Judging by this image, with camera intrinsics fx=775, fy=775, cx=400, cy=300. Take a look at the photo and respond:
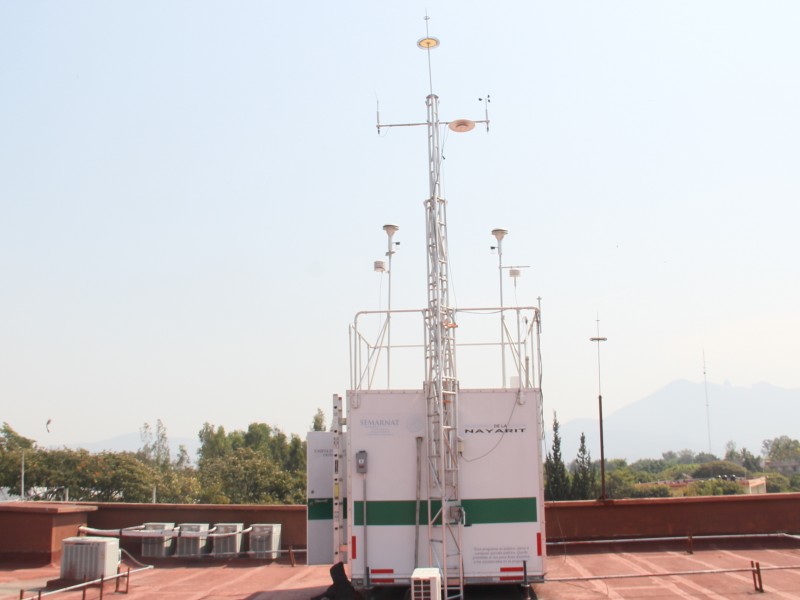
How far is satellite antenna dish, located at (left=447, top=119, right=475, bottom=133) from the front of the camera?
1377 centimetres

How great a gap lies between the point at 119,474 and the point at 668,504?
5519 cm

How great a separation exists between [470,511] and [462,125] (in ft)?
21.8

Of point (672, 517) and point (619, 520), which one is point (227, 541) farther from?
point (672, 517)

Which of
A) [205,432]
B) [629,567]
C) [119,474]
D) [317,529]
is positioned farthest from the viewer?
[205,432]

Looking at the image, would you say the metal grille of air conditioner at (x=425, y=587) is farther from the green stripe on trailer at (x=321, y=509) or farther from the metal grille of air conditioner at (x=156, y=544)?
the metal grille of air conditioner at (x=156, y=544)

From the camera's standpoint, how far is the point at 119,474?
63.7 metres

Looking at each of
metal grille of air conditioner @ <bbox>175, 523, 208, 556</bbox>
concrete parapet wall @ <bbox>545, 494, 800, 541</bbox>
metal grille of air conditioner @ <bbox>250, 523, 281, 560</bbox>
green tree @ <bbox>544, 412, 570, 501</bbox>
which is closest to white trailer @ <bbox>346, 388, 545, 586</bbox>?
concrete parapet wall @ <bbox>545, 494, 800, 541</bbox>

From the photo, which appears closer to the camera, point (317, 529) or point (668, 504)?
point (317, 529)

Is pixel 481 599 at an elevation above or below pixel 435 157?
below

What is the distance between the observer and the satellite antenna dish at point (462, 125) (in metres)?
13.8

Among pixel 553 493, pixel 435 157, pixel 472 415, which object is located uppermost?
pixel 435 157

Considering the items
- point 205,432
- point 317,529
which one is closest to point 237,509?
point 317,529

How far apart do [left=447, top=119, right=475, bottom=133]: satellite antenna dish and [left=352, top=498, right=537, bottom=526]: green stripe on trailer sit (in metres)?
6.41

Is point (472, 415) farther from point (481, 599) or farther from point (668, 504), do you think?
point (668, 504)
